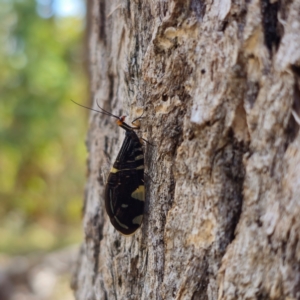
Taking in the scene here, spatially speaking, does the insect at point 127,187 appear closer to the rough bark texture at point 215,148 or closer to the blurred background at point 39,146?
the rough bark texture at point 215,148

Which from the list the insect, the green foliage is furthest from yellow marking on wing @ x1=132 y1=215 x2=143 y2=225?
the green foliage

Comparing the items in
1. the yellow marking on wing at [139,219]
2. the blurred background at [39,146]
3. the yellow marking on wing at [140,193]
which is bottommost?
the yellow marking on wing at [139,219]

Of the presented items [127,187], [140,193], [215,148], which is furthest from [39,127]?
[215,148]

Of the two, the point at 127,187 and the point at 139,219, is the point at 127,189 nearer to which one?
the point at 127,187

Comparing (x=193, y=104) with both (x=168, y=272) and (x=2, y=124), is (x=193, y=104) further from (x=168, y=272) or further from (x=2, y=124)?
(x=2, y=124)

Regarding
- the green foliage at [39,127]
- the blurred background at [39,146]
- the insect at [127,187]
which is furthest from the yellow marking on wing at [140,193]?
the green foliage at [39,127]

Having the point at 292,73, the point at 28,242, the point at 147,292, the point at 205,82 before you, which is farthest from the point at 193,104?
the point at 28,242

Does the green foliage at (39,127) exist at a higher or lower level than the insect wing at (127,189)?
higher
